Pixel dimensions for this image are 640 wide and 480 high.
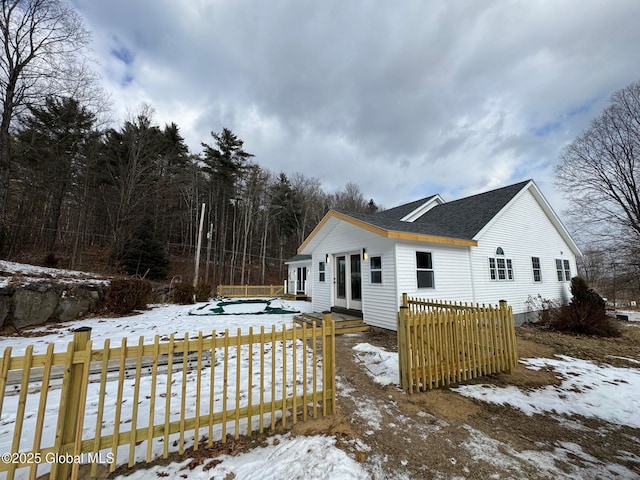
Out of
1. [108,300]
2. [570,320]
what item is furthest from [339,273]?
[108,300]

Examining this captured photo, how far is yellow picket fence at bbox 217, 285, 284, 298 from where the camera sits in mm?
17438

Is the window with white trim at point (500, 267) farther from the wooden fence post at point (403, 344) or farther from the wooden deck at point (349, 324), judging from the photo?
the wooden fence post at point (403, 344)

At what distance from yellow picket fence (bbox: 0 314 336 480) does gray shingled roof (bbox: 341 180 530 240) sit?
217 inches

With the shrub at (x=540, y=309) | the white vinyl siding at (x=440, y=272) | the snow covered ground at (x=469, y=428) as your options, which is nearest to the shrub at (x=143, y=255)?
the snow covered ground at (x=469, y=428)

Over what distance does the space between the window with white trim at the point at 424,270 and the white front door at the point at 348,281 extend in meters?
1.93

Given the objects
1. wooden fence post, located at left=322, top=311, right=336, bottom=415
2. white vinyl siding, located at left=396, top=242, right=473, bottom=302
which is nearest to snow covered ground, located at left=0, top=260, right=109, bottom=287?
wooden fence post, located at left=322, top=311, right=336, bottom=415

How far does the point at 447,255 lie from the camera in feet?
28.2

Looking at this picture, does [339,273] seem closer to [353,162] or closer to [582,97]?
[582,97]

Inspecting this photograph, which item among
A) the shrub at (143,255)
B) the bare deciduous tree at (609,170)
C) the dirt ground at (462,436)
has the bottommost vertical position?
the dirt ground at (462,436)

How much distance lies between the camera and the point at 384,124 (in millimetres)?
17047

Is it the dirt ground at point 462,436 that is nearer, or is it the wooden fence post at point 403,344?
the dirt ground at point 462,436

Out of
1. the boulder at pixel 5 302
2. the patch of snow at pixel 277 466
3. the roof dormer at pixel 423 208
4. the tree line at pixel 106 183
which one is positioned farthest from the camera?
the roof dormer at pixel 423 208

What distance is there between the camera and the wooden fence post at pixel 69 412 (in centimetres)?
191

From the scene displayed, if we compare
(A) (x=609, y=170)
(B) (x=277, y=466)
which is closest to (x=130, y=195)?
(B) (x=277, y=466)
